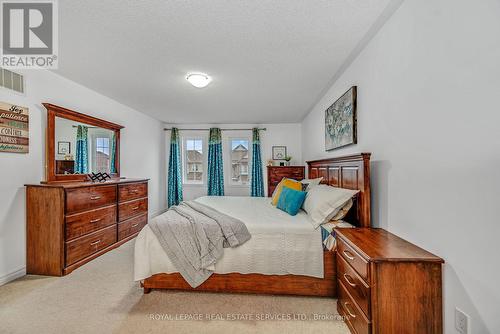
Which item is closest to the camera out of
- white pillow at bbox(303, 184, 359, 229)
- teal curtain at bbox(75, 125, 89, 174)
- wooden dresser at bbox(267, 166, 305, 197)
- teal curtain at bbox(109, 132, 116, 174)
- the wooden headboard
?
the wooden headboard

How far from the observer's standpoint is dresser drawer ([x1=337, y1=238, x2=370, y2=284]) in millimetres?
1339

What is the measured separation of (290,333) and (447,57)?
6.77 ft

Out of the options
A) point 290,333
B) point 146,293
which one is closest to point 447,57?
point 290,333

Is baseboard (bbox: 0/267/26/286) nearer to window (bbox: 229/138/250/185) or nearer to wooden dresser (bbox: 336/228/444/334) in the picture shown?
wooden dresser (bbox: 336/228/444/334)

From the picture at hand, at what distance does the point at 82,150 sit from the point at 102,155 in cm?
43

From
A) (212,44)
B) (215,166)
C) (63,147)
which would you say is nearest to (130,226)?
(63,147)

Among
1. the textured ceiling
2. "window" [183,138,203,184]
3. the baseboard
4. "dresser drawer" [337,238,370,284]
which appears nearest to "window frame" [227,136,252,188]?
"window" [183,138,203,184]

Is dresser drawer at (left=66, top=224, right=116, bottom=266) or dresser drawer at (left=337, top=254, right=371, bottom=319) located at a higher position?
dresser drawer at (left=337, top=254, right=371, bottom=319)

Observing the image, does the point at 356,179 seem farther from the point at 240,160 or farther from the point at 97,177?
the point at 240,160

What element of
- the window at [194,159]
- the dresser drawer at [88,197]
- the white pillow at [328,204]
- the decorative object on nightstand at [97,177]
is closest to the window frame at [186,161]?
the window at [194,159]

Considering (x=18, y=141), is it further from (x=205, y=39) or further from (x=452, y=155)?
(x=452, y=155)

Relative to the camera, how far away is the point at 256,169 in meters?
5.72

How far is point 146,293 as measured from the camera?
85.1 inches

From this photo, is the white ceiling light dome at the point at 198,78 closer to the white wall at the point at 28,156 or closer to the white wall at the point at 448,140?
the white wall at the point at 28,156
